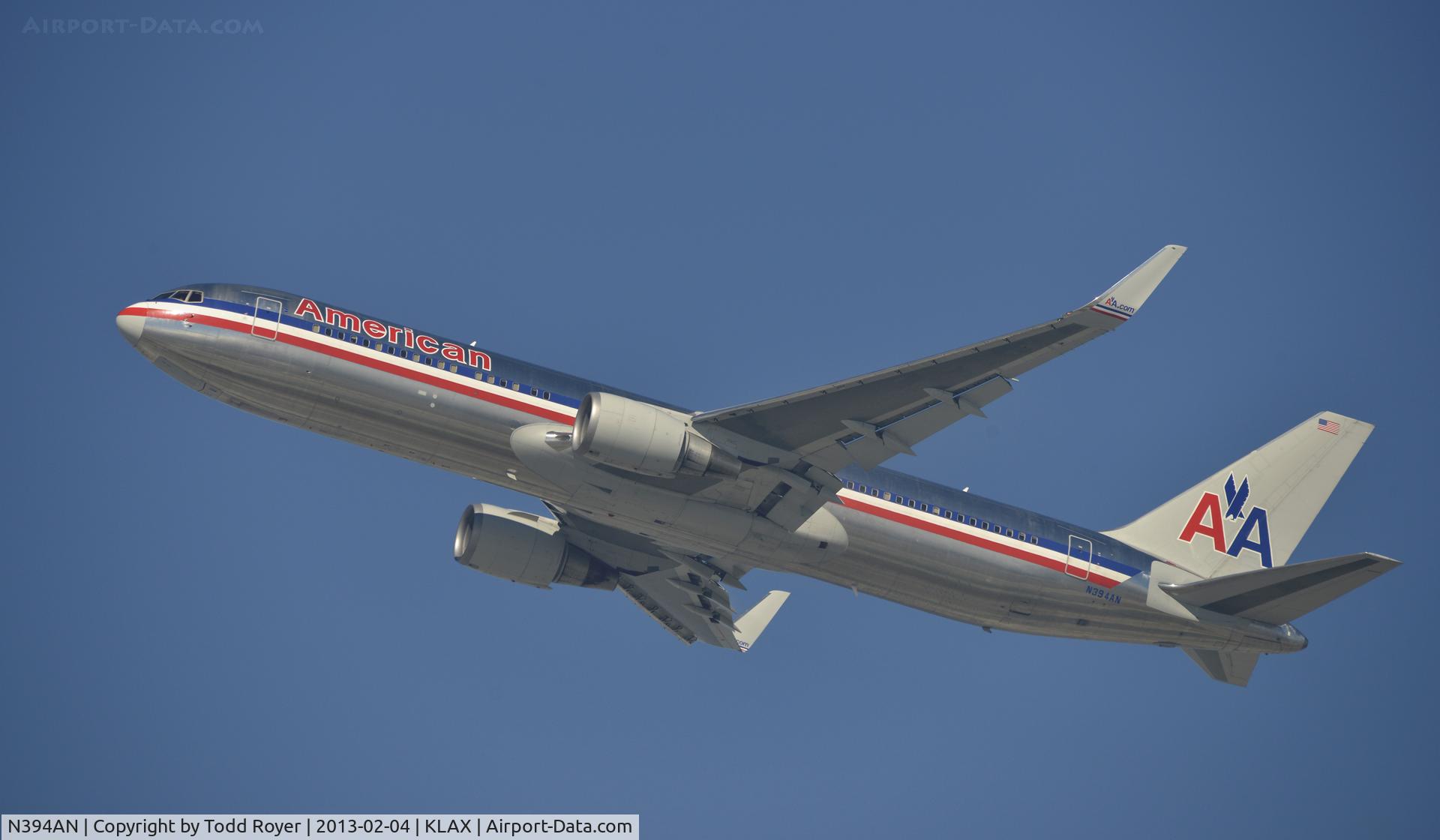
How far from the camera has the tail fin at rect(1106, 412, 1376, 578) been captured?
Answer: 45.0 metres

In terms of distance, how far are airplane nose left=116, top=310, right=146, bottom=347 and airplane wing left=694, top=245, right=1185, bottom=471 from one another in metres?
14.7

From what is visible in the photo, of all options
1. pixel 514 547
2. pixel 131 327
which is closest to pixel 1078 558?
pixel 514 547

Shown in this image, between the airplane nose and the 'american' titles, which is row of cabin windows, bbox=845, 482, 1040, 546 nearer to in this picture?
the 'american' titles

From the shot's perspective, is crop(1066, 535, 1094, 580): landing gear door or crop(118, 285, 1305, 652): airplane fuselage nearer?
crop(118, 285, 1305, 652): airplane fuselage

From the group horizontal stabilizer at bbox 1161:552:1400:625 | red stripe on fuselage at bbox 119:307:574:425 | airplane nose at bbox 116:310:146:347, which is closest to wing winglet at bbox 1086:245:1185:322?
horizontal stabilizer at bbox 1161:552:1400:625

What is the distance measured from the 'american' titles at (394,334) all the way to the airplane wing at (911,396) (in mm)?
6391

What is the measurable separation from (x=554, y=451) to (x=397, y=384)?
4.54 m

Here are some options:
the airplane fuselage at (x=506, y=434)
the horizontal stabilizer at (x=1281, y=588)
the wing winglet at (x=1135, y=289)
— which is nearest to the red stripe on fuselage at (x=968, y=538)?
the airplane fuselage at (x=506, y=434)

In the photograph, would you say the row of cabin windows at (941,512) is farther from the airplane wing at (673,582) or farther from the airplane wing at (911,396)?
the airplane wing at (673,582)

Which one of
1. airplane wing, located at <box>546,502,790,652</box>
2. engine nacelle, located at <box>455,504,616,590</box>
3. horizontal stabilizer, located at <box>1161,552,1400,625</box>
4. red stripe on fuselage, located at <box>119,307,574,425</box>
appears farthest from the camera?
airplane wing, located at <box>546,502,790,652</box>

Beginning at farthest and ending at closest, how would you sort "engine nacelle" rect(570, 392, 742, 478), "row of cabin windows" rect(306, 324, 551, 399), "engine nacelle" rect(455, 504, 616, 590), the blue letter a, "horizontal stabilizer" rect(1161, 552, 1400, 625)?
the blue letter a, "engine nacelle" rect(455, 504, 616, 590), "horizontal stabilizer" rect(1161, 552, 1400, 625), "row of cabin windows" rect(306, 324, 551, 399), "engine nacelle" rect(570, 392, 742, 478)

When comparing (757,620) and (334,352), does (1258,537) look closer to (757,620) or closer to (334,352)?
(757,620)

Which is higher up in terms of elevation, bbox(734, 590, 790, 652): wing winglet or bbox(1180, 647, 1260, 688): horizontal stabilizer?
bbox(734, 590, 790, 652): wing winglet

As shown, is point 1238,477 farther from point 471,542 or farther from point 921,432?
point 471,542
